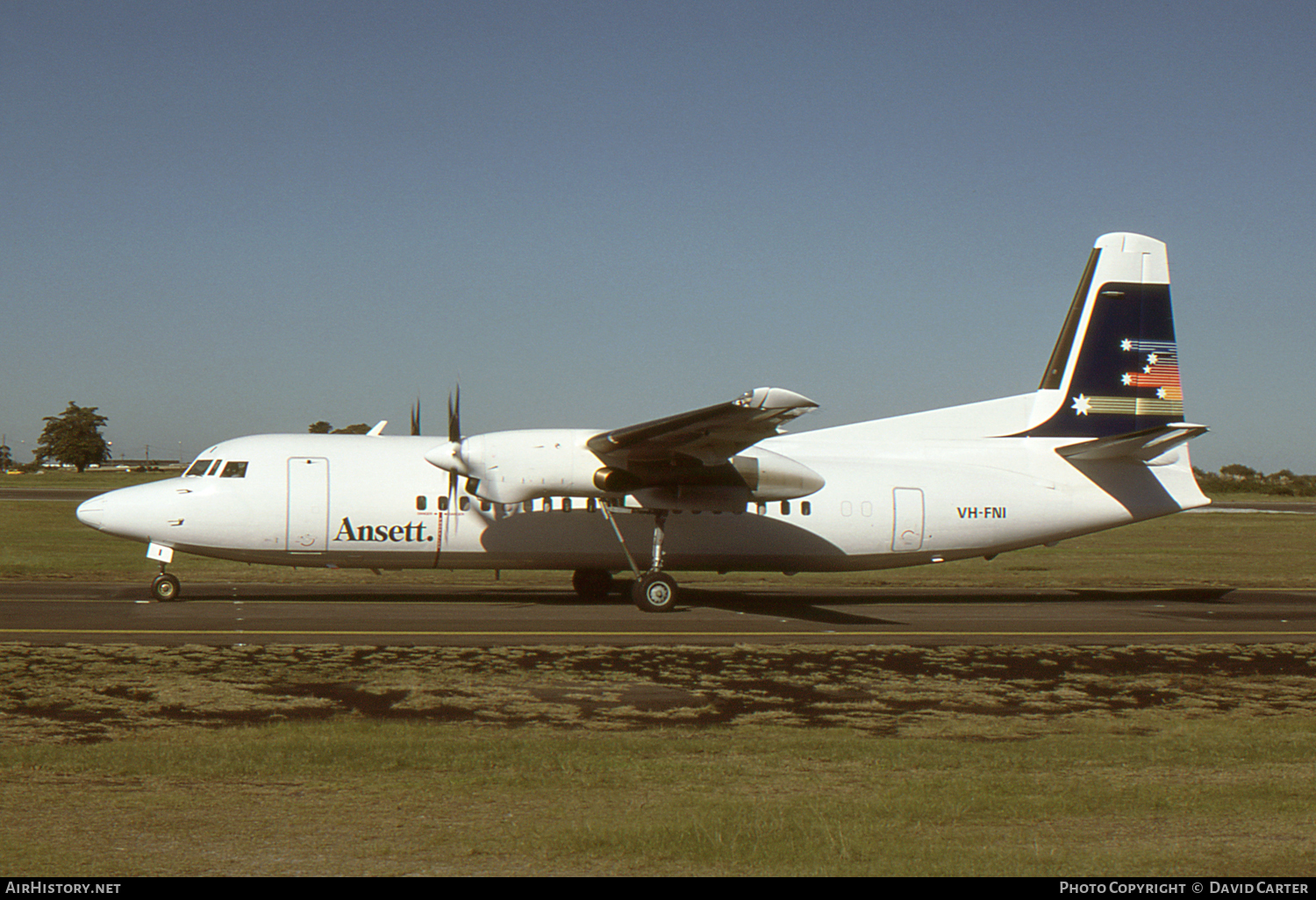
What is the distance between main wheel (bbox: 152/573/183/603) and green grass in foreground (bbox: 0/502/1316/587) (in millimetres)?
5608

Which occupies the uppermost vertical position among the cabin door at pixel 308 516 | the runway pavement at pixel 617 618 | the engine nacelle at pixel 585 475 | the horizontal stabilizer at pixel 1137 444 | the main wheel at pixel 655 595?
the horizontal stabilizer at pixel 1137 444

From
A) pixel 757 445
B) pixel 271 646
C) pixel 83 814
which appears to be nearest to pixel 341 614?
pixel 271 646

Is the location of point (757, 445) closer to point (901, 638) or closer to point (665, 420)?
point (665, 420)

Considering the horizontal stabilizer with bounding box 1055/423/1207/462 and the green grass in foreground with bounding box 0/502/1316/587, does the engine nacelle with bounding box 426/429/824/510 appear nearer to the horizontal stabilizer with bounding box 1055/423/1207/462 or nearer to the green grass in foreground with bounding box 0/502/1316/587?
the horizontal stabilizer with bounding box 1055/423/1207/462

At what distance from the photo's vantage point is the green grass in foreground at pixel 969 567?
26703 mm

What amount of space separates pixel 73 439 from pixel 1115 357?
15633 cm

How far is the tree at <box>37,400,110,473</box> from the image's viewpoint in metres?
150

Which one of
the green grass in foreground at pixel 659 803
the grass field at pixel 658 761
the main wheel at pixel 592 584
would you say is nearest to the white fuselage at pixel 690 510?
the main wheel at pixel 592 584

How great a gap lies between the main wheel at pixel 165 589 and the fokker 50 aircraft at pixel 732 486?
39mm

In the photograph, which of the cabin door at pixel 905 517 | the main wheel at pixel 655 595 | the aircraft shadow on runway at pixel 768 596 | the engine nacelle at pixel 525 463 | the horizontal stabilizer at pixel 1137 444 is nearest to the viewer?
the engine nacelle at pixel 525 463

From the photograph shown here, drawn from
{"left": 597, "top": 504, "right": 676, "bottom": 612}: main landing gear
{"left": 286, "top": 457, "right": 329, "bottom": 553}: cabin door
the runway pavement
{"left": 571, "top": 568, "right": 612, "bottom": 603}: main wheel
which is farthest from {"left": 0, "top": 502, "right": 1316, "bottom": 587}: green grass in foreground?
{"left": 597, "top": 504, "right": 676, "bottom": 612}: main landing gear

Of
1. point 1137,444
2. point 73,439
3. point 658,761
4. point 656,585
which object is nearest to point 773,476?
point 656,585

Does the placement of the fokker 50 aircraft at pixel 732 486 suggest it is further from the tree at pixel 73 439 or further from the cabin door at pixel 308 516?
the tree at pixel 73 439
